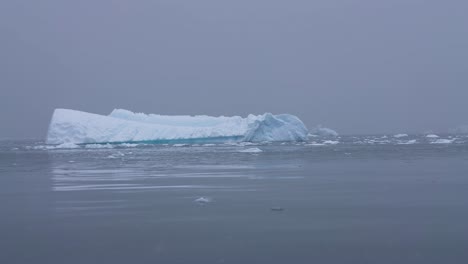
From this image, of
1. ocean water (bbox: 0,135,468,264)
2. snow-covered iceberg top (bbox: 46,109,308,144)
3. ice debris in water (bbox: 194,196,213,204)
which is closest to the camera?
ocean water (bbox: 0,135,468,264)

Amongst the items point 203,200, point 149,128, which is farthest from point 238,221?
point 149,128

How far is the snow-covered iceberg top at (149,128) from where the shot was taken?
3225 cm

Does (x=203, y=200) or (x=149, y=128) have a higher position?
(x=149, y=128)

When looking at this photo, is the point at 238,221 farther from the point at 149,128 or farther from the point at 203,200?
the point at 149,128

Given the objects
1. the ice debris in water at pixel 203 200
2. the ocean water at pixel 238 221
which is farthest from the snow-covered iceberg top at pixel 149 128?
the ice debris in water at pixel 203 200

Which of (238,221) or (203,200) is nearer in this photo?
(238,221)

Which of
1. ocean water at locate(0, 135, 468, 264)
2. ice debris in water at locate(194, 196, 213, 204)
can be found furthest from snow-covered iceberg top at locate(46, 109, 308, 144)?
ice debris in water at locate(194, 196, 213, 204)

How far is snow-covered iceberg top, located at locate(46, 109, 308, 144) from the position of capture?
3225cm

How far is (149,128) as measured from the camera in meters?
33.1

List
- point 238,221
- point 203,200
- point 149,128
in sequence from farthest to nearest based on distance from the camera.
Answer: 1. point 149,128
2. point 203,200
3. point 238,221

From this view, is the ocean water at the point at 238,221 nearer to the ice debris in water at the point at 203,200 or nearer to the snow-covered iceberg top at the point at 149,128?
the ice debris in water at the point at 203,200

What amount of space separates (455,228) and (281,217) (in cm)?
177

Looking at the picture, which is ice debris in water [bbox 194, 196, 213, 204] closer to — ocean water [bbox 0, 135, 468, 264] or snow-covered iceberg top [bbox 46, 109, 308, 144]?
ocean water [bbox 0, 135, 468, 264]

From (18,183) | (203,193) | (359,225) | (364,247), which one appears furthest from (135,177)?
(364,247)
